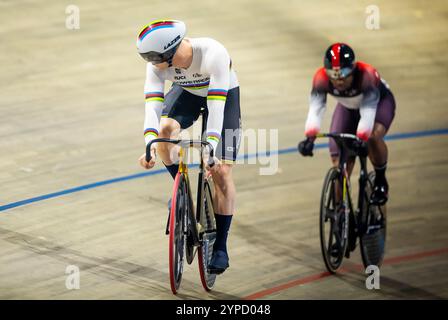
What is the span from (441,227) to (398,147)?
1.50m

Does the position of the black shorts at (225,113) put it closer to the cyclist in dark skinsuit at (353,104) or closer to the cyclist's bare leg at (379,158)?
the cyclist in dark skinsuit at (353,104)

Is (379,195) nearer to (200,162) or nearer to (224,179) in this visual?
(224,179)

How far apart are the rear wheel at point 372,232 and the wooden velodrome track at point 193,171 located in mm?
88

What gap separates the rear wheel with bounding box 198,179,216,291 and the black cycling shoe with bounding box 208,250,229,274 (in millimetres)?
26

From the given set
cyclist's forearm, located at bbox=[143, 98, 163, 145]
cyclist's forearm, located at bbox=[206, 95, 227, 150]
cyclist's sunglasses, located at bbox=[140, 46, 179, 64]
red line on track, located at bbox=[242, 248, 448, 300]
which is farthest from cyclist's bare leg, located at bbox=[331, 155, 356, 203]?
cyclist's sunglasses, located at bbox=[140, 46, 179, 64]

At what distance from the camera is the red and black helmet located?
6.34 m

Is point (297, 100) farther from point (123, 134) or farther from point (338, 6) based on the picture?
point (338, 6)

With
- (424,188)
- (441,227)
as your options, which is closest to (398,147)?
(424,188)

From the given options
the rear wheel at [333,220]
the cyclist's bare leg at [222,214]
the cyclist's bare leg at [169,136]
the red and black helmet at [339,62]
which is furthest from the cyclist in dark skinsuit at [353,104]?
the cyclist's bare leg at [169,136]

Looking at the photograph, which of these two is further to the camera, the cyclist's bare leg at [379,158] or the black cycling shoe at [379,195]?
the black cycling shoe at [379,195]

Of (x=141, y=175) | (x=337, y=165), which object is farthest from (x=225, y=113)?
(x=141, y=175)

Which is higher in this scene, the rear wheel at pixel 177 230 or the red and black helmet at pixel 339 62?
the red and black helmet at pixel 339 62

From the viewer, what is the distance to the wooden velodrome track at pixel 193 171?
21.3 feet

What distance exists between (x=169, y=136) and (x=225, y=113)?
1.08 feet
